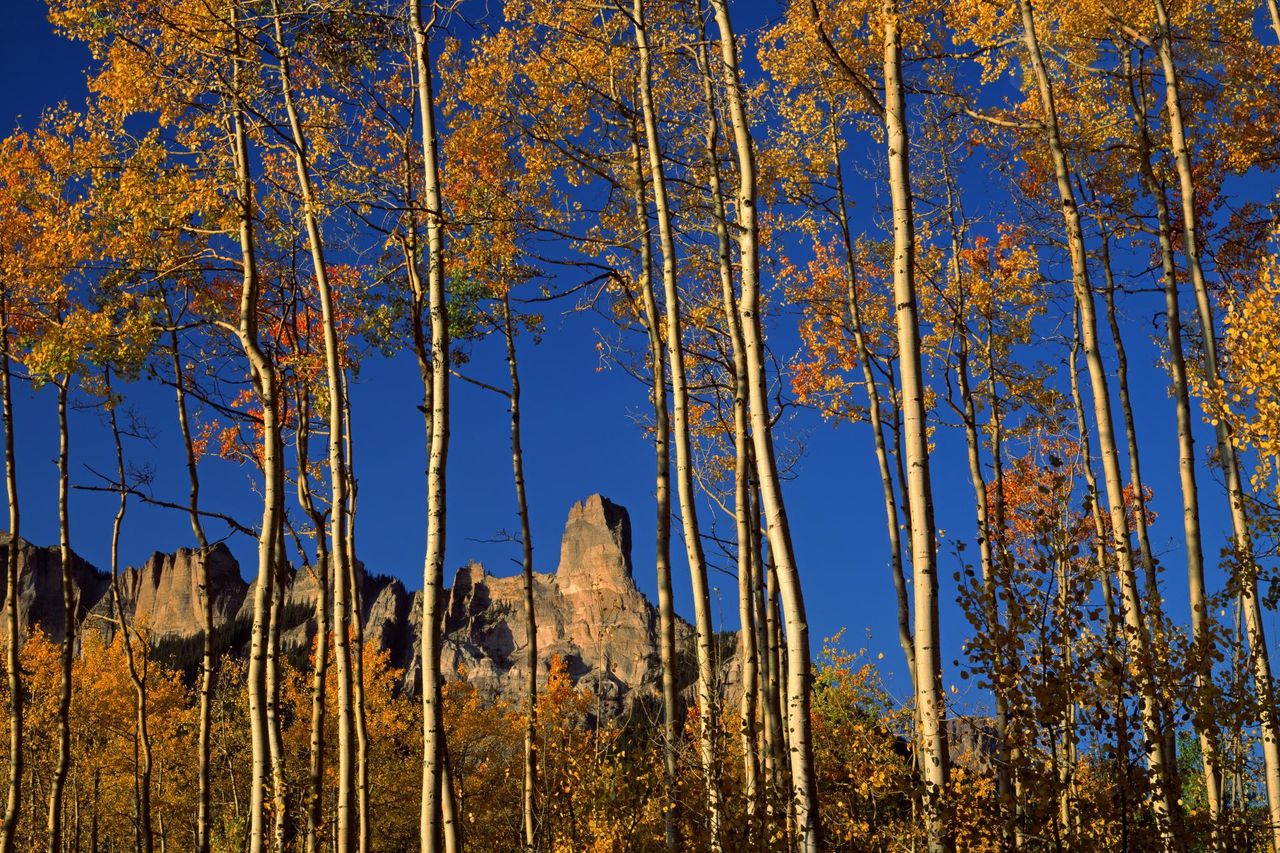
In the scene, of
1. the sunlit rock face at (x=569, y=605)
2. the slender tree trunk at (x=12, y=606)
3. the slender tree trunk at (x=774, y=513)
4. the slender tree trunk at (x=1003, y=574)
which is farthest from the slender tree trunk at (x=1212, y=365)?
the sunlit rock face at (x=569, y=605)

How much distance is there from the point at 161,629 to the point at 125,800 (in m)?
66.6

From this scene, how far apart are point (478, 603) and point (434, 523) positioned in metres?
79.1

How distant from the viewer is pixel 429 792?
664 cm

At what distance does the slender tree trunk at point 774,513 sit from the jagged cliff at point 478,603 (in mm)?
67542

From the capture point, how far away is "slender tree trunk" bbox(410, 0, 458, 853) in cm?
670

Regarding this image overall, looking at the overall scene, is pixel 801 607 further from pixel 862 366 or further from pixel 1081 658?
pixel 862 366

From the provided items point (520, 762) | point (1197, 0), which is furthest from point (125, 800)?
point (1197, 0)

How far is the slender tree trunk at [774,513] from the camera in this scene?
20.5ft

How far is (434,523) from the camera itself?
23.5 ft

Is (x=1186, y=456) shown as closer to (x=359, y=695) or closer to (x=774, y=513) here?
(x=774, y=513)

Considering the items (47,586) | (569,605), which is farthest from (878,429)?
(47,586)

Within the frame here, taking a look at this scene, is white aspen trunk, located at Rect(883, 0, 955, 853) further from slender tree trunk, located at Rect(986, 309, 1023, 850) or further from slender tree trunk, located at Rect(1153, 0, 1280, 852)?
slender tree trunk, located at Rect(1153, 0, 1280, 852)

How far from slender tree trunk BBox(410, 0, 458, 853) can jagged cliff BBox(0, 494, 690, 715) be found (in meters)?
67.4

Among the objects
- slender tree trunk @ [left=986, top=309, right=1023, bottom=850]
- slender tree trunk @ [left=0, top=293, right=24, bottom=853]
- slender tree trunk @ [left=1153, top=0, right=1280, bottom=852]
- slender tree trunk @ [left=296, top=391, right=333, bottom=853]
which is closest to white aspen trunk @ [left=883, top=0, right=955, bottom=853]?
slender tree trunk @ [left=986, top=309, right=1023, bottom=850]
